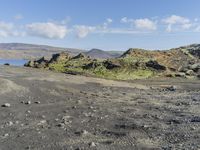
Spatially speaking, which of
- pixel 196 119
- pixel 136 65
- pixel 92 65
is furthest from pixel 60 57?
pixel 196 119

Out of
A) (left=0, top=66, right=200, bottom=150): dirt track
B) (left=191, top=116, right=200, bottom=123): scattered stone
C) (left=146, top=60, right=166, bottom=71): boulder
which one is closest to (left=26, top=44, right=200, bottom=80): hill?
(left=146, top=60, right=166, bottom=71): boulder

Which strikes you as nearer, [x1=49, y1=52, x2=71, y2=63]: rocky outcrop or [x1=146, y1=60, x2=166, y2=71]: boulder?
[x1=146, y1=60, x2=166, y2=71]: boulder

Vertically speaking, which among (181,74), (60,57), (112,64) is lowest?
(181,74)

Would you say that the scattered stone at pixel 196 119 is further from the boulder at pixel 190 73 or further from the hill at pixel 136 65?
the boulder at pixel 190 73

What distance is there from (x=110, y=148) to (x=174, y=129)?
4.08 meters

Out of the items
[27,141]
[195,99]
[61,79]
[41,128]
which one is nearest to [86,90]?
[61,79]

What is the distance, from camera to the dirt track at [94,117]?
18859 mm

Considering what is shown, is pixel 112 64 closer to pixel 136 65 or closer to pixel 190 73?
pixel 136 65

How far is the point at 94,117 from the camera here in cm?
2427

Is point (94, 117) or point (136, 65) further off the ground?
point (136, 65)

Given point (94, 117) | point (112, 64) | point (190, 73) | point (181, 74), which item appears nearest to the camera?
point (94, 117)

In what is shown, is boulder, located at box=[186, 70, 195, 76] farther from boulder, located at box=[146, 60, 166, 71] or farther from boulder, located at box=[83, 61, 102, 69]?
boulder, located at box=[83, 61, 102, 69]

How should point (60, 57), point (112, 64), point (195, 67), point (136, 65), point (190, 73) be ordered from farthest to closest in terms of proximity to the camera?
point (60, 57), point (195, 67), point (136, 65), point (112, 64), point (190, 73)

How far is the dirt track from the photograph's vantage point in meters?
18.9
